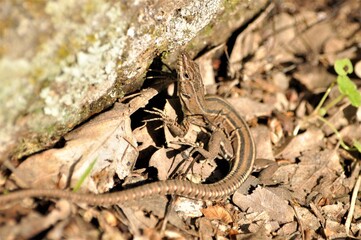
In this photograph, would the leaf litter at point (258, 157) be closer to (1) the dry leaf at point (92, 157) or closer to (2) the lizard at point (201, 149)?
(1) the dry leaf at point (92, 157)

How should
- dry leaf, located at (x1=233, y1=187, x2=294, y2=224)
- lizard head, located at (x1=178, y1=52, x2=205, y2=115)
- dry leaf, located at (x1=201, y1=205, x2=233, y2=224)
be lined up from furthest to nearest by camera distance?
lizard head, located at (x1=178, y1=52, x2=205, y2=115), dry leaf, located at (x1=233, y1=187, x2=294, y2=224), dry leaf, located at (x1=201, y1=205, x2=233, y2=224)

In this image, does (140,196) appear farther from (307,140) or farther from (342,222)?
(307,140)

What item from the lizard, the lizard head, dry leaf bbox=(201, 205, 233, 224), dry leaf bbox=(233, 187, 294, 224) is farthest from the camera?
the lizard head

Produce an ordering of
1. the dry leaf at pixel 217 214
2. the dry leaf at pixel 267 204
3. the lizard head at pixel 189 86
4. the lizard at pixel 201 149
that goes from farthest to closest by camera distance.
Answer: the lizard head at pixel 189 86, the dry leaf at pixel 267 204, the dry leaf at pixel 217 214, the lizard at pixel 201 149

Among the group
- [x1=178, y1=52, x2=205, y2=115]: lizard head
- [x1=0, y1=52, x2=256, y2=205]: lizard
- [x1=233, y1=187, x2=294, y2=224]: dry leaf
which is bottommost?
[x1=233, y1=187, x2=294, y2=224]: dry leaf

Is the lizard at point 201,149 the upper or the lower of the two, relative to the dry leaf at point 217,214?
upper

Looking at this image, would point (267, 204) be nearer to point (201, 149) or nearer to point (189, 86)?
point (201, 149)

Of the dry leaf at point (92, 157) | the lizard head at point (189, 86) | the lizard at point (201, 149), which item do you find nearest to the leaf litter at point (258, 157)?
the dry leaf at point (92, 157)

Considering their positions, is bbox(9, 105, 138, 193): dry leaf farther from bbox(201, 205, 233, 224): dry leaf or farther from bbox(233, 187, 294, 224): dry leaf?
bbox(233, 187, 294, 224): dry leaf

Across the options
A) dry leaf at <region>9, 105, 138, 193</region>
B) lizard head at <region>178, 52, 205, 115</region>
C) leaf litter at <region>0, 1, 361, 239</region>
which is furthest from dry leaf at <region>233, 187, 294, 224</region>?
dry leaf at <region>9, 105, 138, 193</region>
